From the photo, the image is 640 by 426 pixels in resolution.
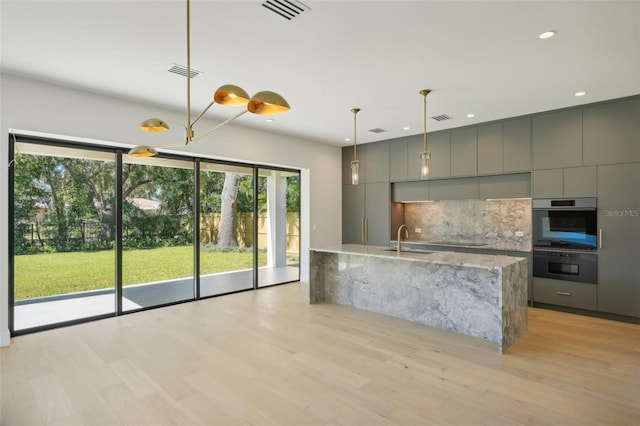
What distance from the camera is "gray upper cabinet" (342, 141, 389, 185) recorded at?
6992 millimetres

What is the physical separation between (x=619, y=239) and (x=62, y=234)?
23.2 ft

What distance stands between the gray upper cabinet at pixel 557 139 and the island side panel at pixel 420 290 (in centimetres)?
240

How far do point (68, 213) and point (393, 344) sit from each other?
425cm

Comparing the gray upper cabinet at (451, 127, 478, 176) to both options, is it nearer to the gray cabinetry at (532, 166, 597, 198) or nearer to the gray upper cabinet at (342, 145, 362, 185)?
the gray cabinetry at (532, 166, 597, 198)

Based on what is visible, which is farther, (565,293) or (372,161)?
(372,161)

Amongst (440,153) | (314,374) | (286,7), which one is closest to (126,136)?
(286,7)

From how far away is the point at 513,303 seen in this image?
3.73 m

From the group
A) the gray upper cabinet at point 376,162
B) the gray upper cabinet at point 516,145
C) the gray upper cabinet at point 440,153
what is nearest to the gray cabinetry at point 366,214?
the gray upper cabinet at point 376,162

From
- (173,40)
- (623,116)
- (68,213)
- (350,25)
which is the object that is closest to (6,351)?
(68,213)

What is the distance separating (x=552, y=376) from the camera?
2.96 m

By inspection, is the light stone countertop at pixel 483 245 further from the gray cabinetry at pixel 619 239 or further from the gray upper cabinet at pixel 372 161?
the gray upper cabinet at pixel 372 161

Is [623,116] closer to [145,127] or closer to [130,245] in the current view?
[145,127]

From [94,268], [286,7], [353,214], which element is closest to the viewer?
[286,7]

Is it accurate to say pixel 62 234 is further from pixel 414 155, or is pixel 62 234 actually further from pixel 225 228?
pixel 414 155
